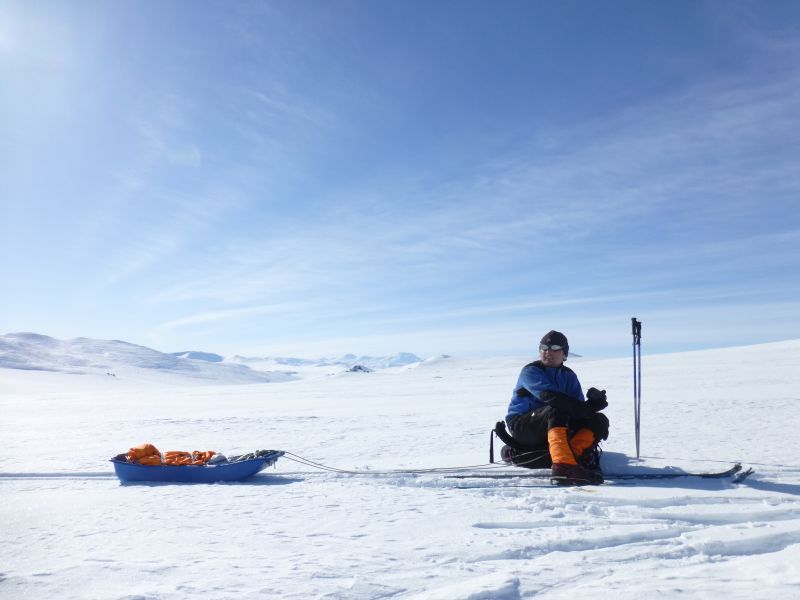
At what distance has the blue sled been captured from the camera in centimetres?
592

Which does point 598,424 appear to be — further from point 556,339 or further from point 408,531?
point 408,531

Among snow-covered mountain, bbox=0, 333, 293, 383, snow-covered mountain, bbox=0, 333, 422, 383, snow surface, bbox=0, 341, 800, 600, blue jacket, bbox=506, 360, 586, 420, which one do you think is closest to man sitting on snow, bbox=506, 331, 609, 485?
blue jacket, bbox=506, 360, 586, 420

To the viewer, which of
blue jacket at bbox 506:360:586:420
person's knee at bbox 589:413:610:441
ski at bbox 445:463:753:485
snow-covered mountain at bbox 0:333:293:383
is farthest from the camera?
snow-covered mountain at bbox 0:333:293:383

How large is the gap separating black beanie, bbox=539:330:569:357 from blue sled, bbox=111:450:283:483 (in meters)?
3.65

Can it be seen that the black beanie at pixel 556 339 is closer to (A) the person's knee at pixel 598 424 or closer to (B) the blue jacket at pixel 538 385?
(B) the blue jacket at pixel 538 385

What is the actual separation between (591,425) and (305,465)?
3.65 meters

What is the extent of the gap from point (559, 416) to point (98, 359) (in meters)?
115

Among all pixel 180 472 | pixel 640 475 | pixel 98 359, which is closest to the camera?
pixel 640 475

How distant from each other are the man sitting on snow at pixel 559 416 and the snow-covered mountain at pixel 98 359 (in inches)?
3380

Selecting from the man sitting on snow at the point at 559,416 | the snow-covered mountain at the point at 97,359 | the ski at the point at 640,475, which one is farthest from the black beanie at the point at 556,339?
the snow-covered mountain at the point at 97,359

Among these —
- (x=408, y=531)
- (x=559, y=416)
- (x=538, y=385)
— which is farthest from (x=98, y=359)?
(x=408, y=531)

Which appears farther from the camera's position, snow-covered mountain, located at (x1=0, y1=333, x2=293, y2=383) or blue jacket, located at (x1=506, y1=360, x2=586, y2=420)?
snow-covered mountain, located at (x1=0, y1=333, x2=293, y2=383)

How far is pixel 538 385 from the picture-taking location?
552 centimetres

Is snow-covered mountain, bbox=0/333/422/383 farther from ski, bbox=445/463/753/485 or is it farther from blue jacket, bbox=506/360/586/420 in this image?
ski, bbox=445/463/753/485
